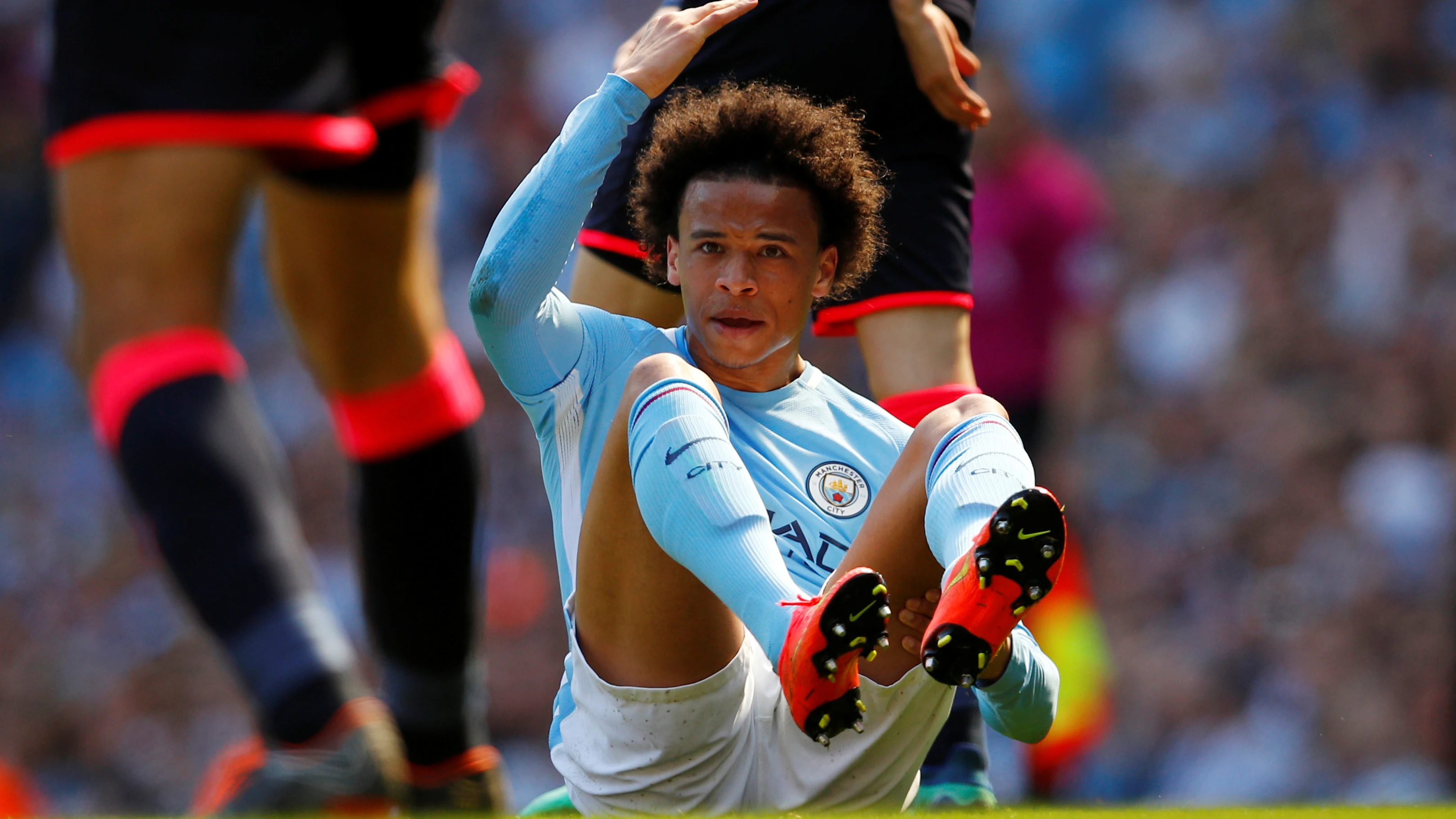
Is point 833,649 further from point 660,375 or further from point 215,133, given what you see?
point 215,133

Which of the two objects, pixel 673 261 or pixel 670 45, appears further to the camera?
A: pixel 673 261

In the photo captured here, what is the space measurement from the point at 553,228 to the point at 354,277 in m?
0.36

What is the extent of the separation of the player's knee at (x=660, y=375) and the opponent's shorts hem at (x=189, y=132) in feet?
1.67

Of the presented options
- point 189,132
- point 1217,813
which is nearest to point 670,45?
point 189,132

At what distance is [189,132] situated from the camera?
2.00m

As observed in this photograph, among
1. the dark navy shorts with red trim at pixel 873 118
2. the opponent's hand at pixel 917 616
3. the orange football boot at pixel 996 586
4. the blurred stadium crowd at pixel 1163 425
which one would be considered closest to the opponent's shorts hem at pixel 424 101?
the dark navy shorts with red trim at pixel 873 118

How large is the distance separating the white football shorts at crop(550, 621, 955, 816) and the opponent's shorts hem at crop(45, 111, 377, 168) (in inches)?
30.4

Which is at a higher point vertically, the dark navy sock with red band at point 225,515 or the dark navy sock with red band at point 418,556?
the dark navy sock with red band at point 225,515

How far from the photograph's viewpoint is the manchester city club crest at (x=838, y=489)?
237cm

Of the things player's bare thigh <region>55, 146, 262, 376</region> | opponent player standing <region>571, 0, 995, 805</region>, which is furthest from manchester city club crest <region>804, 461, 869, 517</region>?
player's bare thigh <region>55, 146, 262, 376</region>

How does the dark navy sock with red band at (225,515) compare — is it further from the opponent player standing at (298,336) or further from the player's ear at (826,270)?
the player's ear at (826,270)

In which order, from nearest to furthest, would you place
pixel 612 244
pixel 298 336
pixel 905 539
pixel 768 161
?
pixel 905 539, pixel 768 161, pixel 298 336, pixel 612 244

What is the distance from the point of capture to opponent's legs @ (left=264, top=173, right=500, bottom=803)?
2.41 m

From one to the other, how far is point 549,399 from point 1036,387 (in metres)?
2.52
